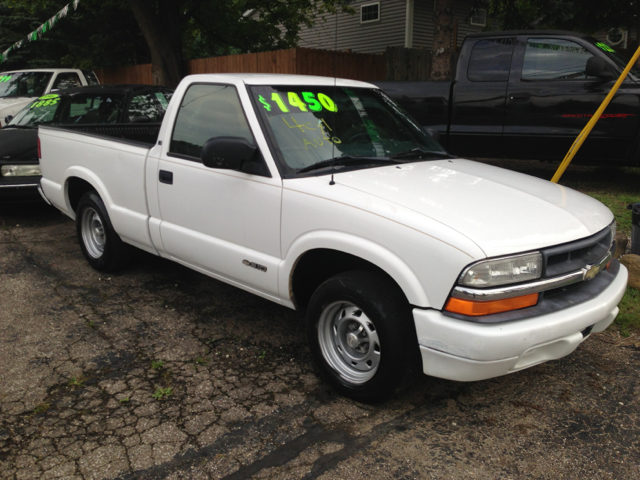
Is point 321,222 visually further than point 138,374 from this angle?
No

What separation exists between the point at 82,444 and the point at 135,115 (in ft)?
17.3

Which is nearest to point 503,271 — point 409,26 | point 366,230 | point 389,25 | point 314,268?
point 366,230

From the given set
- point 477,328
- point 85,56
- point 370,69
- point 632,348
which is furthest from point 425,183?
point 85,56

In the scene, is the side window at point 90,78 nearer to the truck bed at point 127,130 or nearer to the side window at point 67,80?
the side window at point 67,80

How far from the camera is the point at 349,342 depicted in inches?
126

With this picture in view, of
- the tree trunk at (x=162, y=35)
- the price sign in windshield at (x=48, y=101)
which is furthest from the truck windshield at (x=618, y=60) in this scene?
the tree trunk at (x=162, y=35)

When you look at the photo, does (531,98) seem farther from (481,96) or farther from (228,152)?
(228,152)

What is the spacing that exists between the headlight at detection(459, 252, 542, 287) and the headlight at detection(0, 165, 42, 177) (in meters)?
6.20

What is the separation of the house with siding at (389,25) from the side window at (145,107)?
44.8 feet

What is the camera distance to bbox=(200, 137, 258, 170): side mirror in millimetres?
3432

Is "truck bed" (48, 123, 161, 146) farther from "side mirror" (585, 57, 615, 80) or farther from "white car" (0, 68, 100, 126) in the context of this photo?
"white car" (0, 68, 100, 126)

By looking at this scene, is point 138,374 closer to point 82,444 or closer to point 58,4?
point 82,444

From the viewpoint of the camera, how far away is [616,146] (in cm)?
712

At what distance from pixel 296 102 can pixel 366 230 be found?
1296mm
